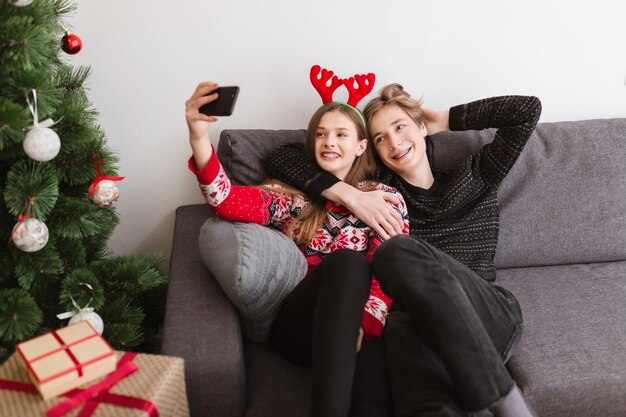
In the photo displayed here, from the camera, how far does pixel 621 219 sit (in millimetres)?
1786

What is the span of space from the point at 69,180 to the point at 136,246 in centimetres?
68

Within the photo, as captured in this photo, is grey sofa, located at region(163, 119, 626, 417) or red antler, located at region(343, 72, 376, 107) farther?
red antler, located at region(343, 72, 376, 107)

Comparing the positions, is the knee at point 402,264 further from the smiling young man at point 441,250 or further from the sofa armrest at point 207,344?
the sofa armrest at point 207,344

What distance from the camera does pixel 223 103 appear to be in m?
1.27

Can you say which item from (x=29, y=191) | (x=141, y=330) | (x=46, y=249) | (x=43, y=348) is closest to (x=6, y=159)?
(x=29, y=191)

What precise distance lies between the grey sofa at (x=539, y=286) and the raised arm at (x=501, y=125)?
3.2 inches

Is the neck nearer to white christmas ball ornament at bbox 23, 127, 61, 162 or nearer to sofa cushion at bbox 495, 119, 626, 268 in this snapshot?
sofa cushion at bbox 495, 119, 626, 268

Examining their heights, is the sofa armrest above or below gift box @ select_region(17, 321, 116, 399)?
below

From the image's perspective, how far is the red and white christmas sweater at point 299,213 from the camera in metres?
1.39

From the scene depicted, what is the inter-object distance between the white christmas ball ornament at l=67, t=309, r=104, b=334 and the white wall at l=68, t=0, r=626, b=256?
680mm

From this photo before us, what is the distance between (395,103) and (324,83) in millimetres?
225

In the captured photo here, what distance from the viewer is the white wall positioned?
5.71 ft

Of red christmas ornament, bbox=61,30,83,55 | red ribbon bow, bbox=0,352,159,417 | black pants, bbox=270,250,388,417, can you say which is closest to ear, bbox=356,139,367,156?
black pants, bbox=270,250,388,417

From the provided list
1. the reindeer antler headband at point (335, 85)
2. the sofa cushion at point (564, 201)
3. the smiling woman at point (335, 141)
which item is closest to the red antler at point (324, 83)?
the reindeer antler headband at point (335, 85)
